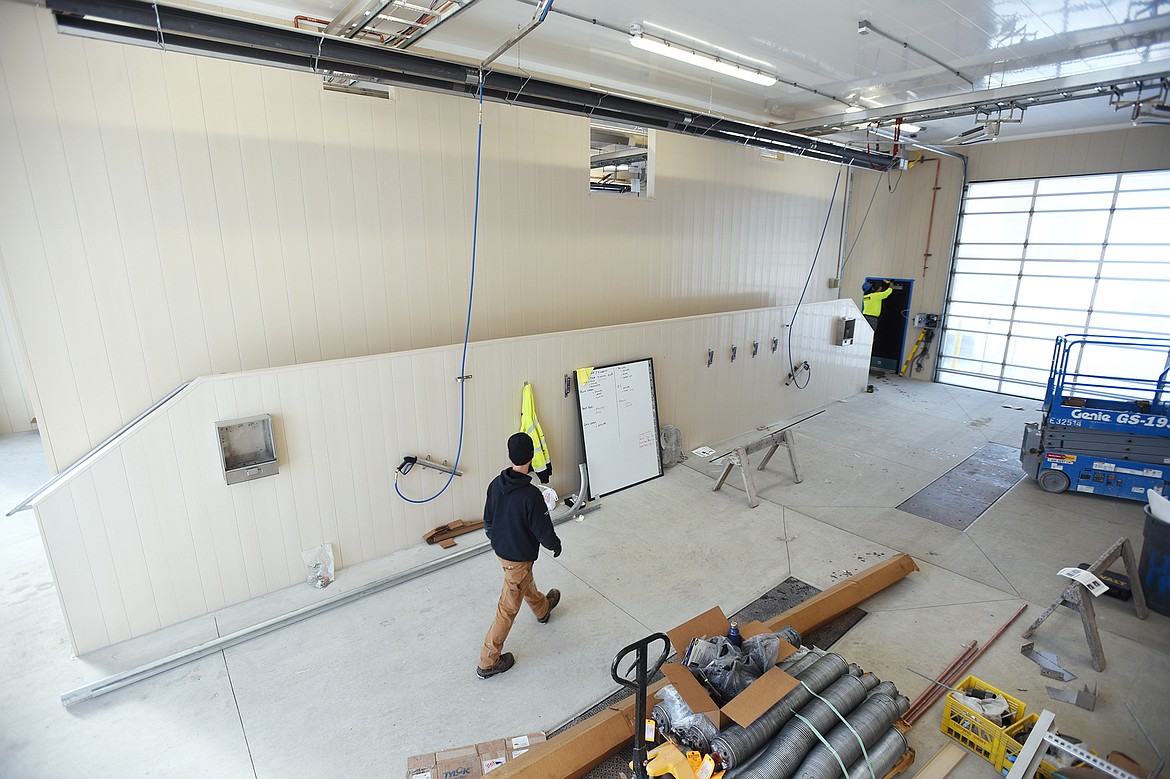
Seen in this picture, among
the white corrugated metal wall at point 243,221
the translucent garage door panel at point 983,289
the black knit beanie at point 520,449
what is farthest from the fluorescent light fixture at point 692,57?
the translucent garage door panel at point 983,289

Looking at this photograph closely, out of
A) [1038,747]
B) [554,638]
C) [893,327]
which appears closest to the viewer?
[1038,747]

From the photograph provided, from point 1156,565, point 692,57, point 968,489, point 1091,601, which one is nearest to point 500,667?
point 1091,601

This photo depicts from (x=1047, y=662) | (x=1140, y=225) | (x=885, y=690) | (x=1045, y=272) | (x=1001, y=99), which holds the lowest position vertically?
(x=1047, y=662)

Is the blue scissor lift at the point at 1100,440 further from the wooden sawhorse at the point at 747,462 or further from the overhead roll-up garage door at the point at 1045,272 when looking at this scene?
the overhead roll-up garage door at the point at 1045,272

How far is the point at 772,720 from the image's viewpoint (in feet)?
8.98

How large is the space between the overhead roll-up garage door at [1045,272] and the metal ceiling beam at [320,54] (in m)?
7.56

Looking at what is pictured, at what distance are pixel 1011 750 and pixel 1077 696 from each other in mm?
953

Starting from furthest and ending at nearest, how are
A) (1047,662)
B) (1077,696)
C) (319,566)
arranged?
(319,566) → (1047,662) → (1077,696)

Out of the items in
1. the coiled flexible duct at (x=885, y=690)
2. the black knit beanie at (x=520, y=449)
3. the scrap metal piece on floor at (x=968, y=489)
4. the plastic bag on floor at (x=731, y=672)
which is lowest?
the scrap metal piece on floor at (x=968, y=489)

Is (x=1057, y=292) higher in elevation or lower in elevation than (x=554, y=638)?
higher

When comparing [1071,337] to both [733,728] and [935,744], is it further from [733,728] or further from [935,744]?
[733,728]

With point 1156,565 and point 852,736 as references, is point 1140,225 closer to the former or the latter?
point 1156,565

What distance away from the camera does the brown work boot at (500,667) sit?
11.5ft

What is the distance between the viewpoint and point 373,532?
15.5ft
